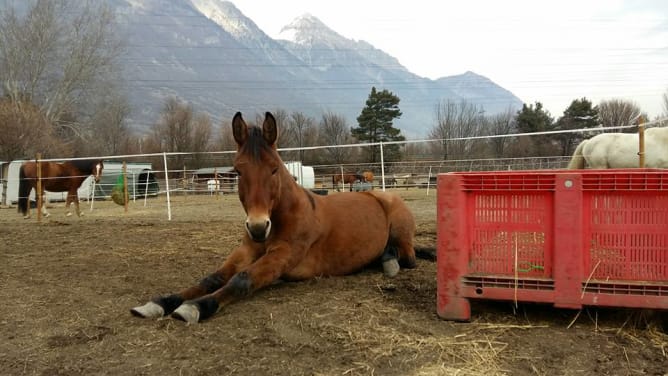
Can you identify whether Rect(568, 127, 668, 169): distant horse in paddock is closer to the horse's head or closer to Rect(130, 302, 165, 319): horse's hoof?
the horse's head

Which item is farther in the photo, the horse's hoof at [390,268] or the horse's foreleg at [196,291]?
the horse's hoof at [390,268]

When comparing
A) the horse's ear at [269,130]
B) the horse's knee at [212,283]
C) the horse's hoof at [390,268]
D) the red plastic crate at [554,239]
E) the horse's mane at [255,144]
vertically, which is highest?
the horse's ear at [269,130]

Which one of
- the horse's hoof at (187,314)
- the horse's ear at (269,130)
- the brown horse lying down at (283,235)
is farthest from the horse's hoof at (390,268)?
the horse's hoof at (187,314)

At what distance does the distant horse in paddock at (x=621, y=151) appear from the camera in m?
7.81

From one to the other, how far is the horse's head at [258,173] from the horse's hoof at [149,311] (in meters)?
0.78

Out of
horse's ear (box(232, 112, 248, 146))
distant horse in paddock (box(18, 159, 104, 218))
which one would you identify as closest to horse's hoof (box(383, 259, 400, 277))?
horse's ear (box(232, 112, 248, 146))

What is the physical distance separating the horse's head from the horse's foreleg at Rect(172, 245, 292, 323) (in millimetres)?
325

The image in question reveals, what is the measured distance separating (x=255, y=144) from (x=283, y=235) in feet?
2.57

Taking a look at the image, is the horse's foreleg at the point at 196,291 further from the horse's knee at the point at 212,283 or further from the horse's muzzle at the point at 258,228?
the horse's muzzle at the point at 258,228

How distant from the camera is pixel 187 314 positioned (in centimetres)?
269

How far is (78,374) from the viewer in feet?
6.95

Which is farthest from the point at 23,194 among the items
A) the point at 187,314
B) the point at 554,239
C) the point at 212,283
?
the point at 554,239

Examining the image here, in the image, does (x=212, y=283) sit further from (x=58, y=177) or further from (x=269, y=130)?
(x=58, y=177)

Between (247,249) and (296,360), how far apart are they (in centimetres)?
145
